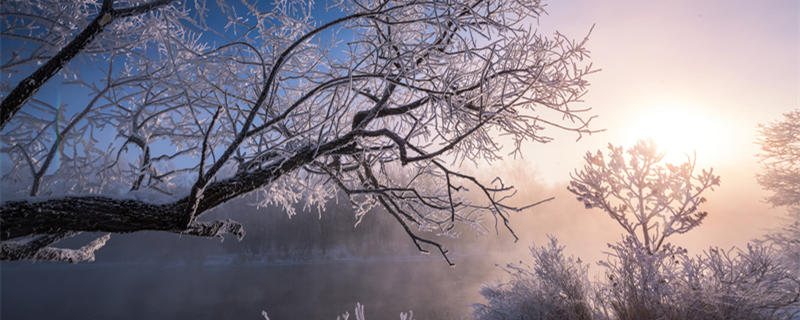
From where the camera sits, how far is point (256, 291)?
19938 mm

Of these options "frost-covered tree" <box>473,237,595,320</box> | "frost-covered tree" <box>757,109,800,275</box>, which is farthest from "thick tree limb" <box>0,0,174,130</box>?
"frost-covered tree" <box>757,109,800,275</box>

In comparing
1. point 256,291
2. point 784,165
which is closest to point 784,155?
point 784,165

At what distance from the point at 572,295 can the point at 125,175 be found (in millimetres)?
5441

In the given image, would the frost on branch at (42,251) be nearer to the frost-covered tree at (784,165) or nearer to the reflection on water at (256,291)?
the reflection on water at (256,291)

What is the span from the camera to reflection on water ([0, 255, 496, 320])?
51.7 feet

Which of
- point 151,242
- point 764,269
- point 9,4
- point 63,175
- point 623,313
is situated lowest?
point 151,242

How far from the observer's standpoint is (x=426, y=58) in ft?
7.36

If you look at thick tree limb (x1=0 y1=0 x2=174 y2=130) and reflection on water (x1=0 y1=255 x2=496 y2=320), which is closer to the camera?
thick tree limb (x1=0 y1=0 x2=174 y2=130)

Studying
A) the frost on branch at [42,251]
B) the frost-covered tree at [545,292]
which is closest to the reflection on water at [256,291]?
the frost-covered tree at [545,292]

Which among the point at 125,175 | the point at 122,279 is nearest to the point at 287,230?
the point at 122,279

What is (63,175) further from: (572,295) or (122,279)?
(122,279)

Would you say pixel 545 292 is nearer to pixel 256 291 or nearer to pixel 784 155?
pixel 784 155

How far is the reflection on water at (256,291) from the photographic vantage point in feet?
51.7

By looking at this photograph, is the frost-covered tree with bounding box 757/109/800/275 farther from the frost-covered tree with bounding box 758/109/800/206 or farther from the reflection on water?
the reflection on water
